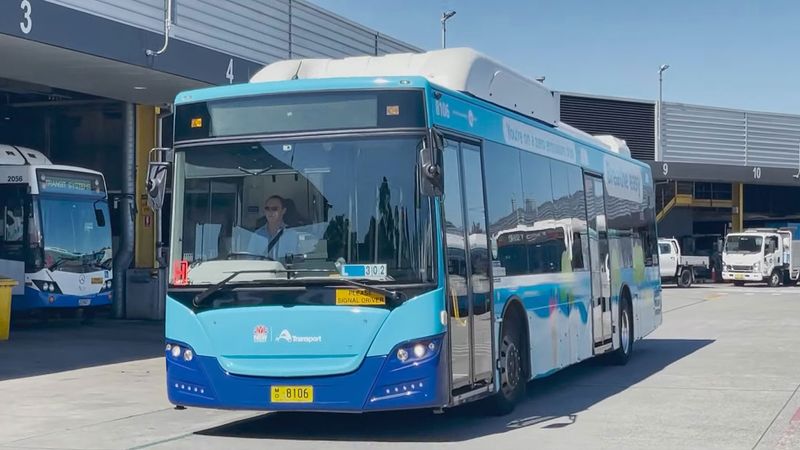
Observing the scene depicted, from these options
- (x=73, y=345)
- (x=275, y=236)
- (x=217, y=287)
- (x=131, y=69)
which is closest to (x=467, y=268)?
(x=275, y=236)

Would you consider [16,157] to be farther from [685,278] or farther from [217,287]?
[685,278]

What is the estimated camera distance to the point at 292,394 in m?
9.53

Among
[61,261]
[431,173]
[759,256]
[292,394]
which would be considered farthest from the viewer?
[759,256]

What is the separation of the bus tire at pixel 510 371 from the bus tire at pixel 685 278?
38.6 meters

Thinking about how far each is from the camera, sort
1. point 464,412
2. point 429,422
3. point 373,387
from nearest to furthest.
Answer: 1. point 373,387
2. point 429,422
3. point 464,412

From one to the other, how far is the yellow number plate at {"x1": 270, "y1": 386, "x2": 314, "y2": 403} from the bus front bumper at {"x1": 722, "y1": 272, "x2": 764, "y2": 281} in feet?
141

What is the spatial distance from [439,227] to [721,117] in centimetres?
4913

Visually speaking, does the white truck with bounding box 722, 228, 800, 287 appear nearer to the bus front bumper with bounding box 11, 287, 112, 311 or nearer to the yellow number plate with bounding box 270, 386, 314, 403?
the bus front bumper with bounding box 11, 287, 112, 311

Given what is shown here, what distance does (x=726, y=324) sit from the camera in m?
25.9

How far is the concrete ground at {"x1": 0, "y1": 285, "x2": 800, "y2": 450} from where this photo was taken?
33.6 ft

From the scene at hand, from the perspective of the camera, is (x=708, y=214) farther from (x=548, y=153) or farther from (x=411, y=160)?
(x=411, y=160)

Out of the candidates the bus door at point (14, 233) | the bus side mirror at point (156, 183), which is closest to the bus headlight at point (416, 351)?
the bus side mirror at point (156, 183)

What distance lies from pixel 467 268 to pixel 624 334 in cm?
742

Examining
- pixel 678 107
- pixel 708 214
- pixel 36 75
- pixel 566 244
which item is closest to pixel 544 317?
pixel 566 244
